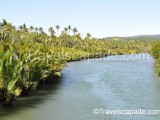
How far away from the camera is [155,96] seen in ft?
122

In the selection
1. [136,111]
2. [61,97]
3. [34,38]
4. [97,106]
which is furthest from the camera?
[34,38]

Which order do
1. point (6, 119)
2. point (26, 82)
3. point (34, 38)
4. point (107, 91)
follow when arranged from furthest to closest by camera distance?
1. point (34, 38)
2. point (107, 91)
3. point (26, 82)
4. point (6, 119)

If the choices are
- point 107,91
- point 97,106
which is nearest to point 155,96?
point 107,91

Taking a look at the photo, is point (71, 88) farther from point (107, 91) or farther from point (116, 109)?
point (116, 109)

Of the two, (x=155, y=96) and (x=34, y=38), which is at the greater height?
(x=34, y=38)

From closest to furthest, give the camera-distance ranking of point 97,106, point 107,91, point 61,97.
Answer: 1. point 97,106
2. point 61,97
3. point 107,91

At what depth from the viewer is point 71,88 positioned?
43219 millimetres

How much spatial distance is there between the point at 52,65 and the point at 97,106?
16.1 metres

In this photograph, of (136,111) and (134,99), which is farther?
(134,99)

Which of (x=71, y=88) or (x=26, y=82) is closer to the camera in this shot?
(x=26, y=82)

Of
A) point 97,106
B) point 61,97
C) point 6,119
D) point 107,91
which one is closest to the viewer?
point 6,119

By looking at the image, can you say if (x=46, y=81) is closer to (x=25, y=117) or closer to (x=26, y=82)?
(x=26, y=82)

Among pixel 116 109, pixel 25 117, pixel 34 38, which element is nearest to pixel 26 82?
pixel 25 117

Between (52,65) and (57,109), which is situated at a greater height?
(52,65)
